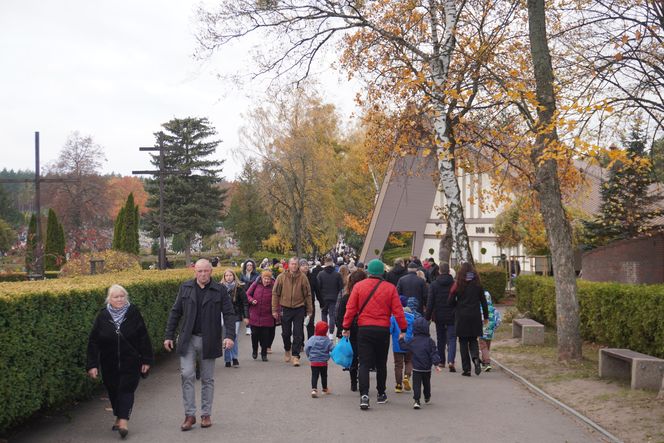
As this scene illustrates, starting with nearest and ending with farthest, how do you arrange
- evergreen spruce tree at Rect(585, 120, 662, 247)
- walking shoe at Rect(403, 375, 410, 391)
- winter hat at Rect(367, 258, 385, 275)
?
winter hat at Rect(367, 258, 385, 275)
walking shoe at Rect(403, 375, 410, 391)
evergreen spruce tree at Rect(585, 120, 662, 247)

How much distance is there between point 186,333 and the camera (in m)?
8.05

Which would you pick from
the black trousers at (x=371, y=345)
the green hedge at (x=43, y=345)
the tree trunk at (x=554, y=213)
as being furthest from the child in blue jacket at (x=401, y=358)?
the green hedge at (x=43, y=345)

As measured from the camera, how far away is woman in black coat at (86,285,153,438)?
7699 mm

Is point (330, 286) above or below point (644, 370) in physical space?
above

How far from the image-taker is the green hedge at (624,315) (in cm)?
1117

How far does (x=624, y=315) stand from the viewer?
1245cm

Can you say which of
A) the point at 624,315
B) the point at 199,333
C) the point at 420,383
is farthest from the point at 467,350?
the point at 199,333

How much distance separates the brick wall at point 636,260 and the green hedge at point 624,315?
13717 mm

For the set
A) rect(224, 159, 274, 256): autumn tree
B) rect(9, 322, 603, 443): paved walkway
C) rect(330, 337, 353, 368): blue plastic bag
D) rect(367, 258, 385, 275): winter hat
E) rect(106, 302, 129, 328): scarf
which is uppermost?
rect(224, 159, 274, 256): autumn tree

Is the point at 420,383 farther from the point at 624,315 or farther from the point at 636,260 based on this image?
the point at 636,260

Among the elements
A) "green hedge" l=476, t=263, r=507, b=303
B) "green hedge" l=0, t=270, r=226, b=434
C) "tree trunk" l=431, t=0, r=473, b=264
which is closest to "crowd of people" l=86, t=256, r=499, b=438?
"green hedge" l=0, t=270, r=226, b=434

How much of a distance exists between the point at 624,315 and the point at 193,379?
790cm

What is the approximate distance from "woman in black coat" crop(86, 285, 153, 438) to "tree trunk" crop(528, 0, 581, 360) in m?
7.29

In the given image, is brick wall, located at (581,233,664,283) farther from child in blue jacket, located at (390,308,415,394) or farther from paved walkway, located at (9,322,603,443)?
child in blue jacket, located at (390,308,415,394)
